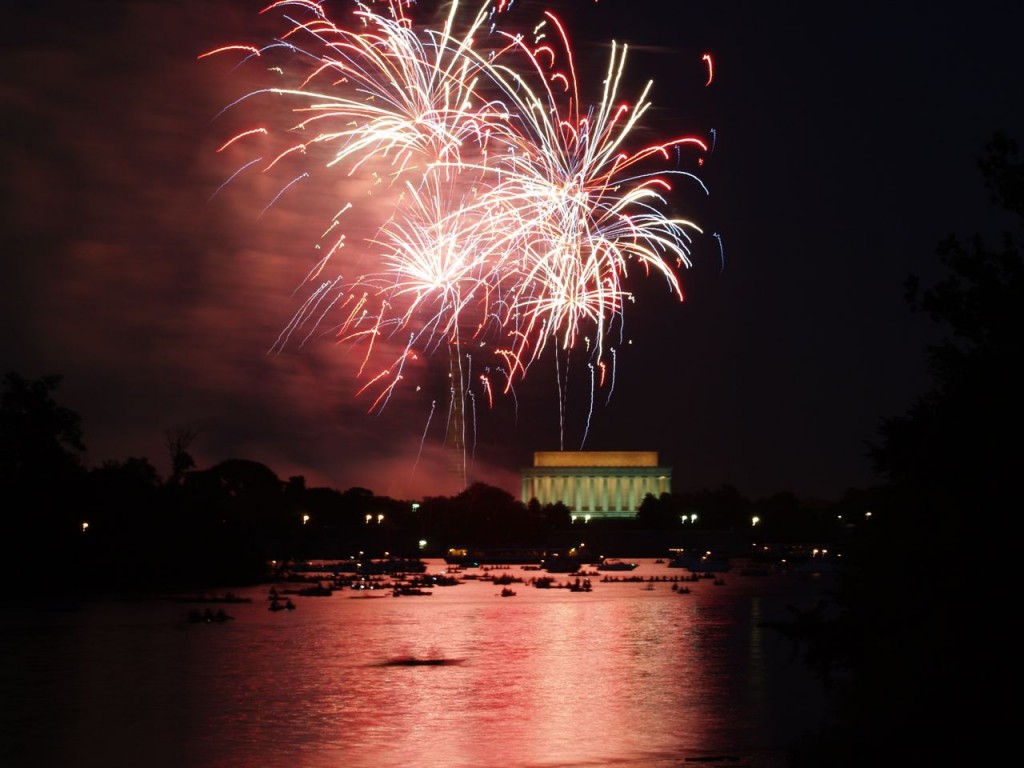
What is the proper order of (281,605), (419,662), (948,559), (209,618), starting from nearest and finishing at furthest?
(948,559) < (419,662) < (209,618) < (281,605)

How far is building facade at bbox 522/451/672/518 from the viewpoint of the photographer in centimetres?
17325

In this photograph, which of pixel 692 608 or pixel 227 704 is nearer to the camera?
pixel 227 704

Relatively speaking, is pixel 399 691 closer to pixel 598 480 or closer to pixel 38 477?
pixel 38 477

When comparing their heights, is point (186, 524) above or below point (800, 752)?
above

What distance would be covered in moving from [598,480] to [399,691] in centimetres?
14725

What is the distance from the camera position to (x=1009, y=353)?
1424 centimetres

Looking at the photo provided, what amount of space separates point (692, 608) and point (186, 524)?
98.2 feet

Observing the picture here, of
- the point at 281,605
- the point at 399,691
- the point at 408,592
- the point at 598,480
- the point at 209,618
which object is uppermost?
the point at 598,480

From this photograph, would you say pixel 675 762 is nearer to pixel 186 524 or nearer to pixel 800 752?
pixel 800 752

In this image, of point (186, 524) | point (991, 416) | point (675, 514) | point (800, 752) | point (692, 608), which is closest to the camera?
point (991, 416)

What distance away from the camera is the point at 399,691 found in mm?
26875

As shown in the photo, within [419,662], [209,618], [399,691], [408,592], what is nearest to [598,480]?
[408,592]

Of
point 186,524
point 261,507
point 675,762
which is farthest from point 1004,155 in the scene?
point 261,507

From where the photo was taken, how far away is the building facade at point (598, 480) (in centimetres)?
17325
